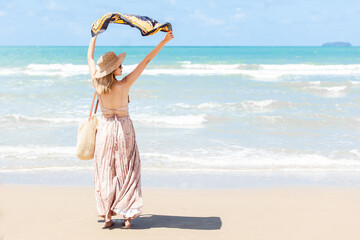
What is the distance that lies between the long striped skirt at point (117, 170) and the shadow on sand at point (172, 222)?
0.80ft

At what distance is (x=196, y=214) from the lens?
480cm

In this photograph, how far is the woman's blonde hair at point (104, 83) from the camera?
4.06 metres

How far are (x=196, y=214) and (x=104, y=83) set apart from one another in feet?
5.32

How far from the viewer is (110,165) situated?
4141 millimetres

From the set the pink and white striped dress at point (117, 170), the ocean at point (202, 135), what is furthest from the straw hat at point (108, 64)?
the ocean at point (202, 135)

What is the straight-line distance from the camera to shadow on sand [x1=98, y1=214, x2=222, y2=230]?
4.35 metres

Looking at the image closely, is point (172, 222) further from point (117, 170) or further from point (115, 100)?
point (115, 100)

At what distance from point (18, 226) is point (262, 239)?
214 centimetres

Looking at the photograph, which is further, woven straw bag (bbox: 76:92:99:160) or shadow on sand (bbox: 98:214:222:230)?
shadow on sand (bbox: 98:214:222:230)
